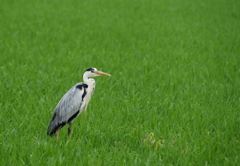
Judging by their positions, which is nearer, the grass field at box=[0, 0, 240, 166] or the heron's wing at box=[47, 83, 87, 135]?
the grass field at box=[0, 0, 240, 166]

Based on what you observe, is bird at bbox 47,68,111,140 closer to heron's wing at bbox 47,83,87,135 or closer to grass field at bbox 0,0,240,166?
heron's wing at bbox 47,83,87,135

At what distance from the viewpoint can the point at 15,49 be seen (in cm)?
844

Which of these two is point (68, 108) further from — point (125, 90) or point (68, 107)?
point (125, 90)

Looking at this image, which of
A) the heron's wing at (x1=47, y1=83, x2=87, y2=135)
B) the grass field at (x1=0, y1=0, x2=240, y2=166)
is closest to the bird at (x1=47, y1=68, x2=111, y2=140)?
the heron's wing at (x1=47, y1=83, x2=87, y2=135)

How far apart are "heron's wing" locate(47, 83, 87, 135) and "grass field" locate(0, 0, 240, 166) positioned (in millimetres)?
201

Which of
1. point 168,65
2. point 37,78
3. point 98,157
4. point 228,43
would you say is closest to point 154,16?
point 228,43

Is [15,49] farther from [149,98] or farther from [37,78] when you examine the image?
[149,98]

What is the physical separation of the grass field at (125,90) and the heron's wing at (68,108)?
0.20m

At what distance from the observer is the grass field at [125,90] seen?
12.2 ft

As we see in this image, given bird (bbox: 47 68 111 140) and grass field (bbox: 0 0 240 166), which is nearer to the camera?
grass field (bbox: 0 0 240 166)

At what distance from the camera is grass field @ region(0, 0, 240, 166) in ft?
12.2

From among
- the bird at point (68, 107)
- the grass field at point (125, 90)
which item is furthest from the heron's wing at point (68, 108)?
the grass field at point (125, 90)

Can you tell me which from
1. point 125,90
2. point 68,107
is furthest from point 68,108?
point 125,90

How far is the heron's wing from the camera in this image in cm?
384
